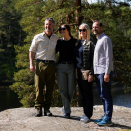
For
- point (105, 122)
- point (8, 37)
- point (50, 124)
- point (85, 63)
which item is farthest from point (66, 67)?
point (8, 37)

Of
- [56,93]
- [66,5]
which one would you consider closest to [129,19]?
[66,5]

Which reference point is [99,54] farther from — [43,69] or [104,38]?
[43,69]

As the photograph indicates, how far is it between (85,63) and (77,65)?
17 centimetres

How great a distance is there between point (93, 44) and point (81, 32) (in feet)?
0.87

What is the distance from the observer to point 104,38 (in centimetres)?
293

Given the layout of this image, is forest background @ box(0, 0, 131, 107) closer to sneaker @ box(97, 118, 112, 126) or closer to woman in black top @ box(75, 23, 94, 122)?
woman in black top @ box(75, 23, 94, 122)

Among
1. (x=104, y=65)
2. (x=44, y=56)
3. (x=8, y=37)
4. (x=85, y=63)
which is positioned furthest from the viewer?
(x=8, y=37)

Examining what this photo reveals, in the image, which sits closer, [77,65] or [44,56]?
[77,65]

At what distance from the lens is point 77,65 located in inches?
127

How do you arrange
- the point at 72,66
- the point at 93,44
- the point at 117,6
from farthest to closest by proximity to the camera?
the point at 117,6 → the point at 72,66 → the point at 93,44

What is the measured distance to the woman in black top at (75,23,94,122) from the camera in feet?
10.2

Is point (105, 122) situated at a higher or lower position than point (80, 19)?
lower

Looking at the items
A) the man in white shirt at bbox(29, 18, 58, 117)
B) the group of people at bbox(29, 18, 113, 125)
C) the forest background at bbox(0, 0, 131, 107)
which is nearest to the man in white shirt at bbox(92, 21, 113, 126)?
the group of people at bbox(29, 18, 113, 125)

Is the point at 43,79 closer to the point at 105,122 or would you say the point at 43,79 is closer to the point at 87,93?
the point at 87,93
